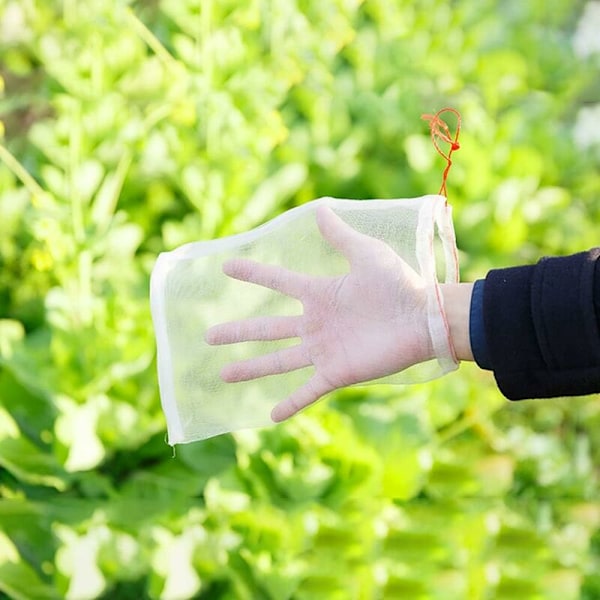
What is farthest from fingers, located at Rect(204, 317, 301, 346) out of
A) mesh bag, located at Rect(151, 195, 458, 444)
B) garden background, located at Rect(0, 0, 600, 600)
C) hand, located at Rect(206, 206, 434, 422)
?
garden background, located at Rect(0, 0, 600, 600)

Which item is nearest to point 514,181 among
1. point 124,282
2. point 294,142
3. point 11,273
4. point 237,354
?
point 294,142

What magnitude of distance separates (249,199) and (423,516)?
0.71 m

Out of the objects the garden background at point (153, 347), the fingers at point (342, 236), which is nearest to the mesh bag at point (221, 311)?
the fingers at point (342, 236)

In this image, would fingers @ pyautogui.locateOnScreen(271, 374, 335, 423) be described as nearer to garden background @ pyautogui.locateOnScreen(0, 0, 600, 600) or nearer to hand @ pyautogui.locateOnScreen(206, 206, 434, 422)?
hand @ pyautogui.locateOnScreen(206, 206, 434, 422)

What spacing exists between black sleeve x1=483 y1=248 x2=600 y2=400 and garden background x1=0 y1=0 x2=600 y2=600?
849mm

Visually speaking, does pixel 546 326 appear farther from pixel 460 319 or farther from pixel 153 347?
pixel 153 347

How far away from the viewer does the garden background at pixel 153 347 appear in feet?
5.84

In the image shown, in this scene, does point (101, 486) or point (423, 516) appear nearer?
point (101, 486)

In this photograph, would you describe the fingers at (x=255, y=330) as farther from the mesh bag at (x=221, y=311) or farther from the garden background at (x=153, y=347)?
the garden background at (x=153, y=347)

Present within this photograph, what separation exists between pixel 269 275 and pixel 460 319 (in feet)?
0.65

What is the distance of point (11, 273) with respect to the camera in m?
2.01

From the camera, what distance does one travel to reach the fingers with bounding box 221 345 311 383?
1.10m

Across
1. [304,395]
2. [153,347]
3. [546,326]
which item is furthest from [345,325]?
[153,347]

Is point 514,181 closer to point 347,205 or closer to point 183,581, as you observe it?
point 183,581
